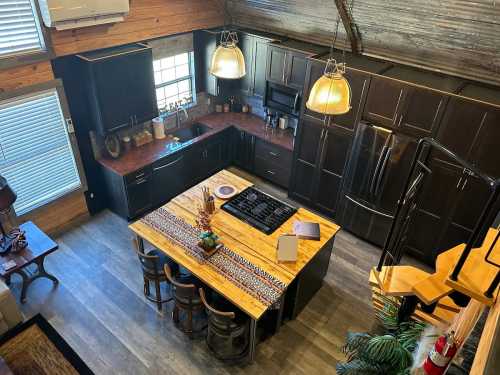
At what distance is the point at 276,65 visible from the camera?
529 cm

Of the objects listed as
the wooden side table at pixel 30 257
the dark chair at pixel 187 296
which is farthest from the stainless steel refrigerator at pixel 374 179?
the wooden side table at pixel 30 257

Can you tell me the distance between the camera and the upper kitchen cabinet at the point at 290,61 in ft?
16.3

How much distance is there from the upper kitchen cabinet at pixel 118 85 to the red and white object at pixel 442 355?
4.28 meters

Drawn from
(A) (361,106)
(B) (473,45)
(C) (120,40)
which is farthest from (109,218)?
(B) (473,45)

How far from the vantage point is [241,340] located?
12.1 ft

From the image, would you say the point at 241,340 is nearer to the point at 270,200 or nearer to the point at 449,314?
the point at 270,200

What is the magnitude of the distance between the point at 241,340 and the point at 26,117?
11.2ft

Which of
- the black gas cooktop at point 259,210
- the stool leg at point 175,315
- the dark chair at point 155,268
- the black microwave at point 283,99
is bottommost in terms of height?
the stool leg at point 175,315

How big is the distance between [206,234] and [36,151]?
2.45 metres

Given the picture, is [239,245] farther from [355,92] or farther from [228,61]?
[355,92]

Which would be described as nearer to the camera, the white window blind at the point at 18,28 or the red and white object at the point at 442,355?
the red and white object at the point at 442,355

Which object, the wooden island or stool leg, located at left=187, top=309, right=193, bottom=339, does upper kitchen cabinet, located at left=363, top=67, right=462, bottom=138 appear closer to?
the wooden island

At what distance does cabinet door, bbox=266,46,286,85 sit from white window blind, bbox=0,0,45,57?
114 inches

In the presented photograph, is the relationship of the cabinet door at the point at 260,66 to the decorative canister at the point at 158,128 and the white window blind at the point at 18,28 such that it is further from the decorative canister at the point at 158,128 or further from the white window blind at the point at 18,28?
the white window blind at the point at 18,28
